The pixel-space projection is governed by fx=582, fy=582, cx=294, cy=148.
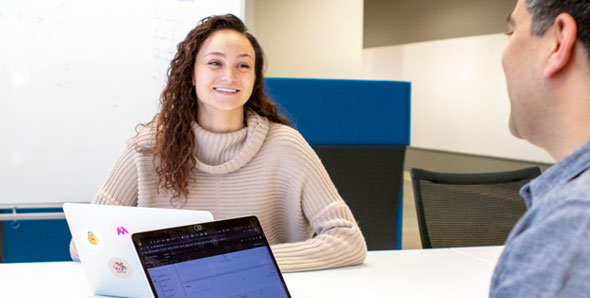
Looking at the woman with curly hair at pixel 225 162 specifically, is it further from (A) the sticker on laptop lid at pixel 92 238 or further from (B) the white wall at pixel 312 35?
(B) the white wall at pixel 312 35

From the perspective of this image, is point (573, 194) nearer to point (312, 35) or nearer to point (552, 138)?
point (552, 138)

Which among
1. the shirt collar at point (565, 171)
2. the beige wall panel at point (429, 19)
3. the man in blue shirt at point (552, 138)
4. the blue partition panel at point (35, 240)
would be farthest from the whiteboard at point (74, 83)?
the beige wall panel at point (429, 19)

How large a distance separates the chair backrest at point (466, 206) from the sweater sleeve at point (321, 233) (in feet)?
1.17

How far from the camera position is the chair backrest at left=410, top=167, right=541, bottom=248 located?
75.7 inches

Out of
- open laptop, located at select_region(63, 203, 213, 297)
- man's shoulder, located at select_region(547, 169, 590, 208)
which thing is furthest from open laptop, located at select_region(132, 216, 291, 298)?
man's shoulder, located at select_region(547, 169, 590, 208)

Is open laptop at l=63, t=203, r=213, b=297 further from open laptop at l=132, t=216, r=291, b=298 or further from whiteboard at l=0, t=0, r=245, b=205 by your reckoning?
whiteboard at l=0, t=0, r=245, b=205

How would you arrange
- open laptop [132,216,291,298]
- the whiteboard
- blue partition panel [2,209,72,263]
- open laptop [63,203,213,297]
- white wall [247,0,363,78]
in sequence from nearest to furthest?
open laptop [132,216,291,298], open laptop [63,203,213,297], the whiteboard, blue partition panel [2,209,72,263], white wall [247,0,363,78]

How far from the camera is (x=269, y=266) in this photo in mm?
1120

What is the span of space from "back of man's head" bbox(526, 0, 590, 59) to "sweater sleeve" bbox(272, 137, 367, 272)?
37.2 inches

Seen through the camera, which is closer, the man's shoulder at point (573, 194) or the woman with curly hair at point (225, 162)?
the man's shoulder at point (573, 194)

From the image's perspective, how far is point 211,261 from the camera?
3.46 ft

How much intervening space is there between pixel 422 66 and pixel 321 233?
6603 mm

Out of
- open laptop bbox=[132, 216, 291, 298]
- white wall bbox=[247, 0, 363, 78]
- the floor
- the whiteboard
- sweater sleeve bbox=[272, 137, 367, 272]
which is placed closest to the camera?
open laptop bbox=[132, 216, 291, 298]

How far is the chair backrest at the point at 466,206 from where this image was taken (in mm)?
1922
